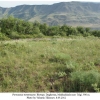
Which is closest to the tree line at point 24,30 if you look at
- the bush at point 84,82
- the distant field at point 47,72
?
the distant field at point 47,72

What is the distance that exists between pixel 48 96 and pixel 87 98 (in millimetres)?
978

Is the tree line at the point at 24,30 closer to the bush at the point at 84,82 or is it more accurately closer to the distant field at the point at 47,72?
the distant field at the point at 47,72

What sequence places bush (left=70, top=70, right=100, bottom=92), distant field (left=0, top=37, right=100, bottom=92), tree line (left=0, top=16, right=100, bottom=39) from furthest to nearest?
tree line (left=0, top=16, right=100, bottom=39) < distant field (left=0, top=37, right=100, bottom=92) < bush (left=70, top=70, right=100, bottom=92)

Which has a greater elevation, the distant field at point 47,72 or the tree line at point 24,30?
the distant field at point 47,72

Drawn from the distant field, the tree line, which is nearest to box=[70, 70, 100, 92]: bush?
the distant field

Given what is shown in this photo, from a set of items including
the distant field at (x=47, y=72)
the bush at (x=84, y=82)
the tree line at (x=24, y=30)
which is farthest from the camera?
the tree line at (x=24, y=30)

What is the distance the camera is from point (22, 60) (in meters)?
7.70

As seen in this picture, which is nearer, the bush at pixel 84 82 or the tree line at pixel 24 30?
the bush at pixel 84 82

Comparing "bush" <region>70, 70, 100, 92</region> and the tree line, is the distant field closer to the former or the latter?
"bush" <region>70, 70, 100, 92</region>

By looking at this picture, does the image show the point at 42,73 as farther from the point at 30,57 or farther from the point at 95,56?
the point at 95,56

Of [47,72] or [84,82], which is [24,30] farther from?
[84,82]

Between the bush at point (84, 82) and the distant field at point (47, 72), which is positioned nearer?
the bush at point (84, 82)

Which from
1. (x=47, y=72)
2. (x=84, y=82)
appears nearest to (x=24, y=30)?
(x=47, y=72)

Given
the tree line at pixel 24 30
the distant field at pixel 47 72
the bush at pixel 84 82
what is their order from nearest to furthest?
the bush at pixel 84 82 → the distant field at pixel 47 72 → the tree line at pixel 24 30
